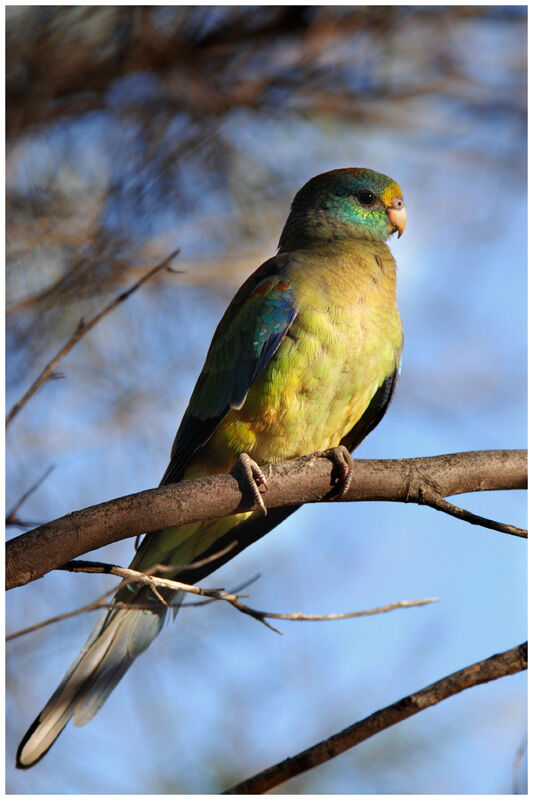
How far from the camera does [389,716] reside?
1.37m

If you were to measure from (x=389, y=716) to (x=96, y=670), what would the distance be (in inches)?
39.0

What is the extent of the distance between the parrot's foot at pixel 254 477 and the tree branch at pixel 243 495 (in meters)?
0.02

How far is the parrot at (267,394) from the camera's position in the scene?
2.13 metres

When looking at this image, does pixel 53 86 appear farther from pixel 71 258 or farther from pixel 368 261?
pixel 368 261

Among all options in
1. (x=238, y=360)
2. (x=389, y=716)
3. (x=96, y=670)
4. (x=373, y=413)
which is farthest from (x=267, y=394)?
(x=389, y=716)

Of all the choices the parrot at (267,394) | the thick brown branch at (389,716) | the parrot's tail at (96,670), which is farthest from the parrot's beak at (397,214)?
the thick brown branch at (389,716)

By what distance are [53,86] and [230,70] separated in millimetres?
498

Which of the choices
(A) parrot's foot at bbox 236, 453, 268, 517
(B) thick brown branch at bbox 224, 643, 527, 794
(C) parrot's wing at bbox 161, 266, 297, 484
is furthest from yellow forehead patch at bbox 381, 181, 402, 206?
(B) thick brown branch at bbox 224, 643, 527, 794

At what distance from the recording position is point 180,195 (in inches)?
92.3

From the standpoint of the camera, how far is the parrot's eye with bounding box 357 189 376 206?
8.32ft

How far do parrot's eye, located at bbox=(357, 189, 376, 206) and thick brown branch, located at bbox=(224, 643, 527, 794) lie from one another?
157 centimetres

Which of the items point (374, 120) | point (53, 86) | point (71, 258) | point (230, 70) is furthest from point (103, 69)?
point (374, 120)

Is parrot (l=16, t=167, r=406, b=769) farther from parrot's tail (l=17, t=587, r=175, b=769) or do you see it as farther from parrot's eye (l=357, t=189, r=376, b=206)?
parrot's eye (l=357, t=189, r=376, b=206)

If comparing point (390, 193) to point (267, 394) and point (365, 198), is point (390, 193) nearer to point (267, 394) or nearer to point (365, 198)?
point (365, 198)
